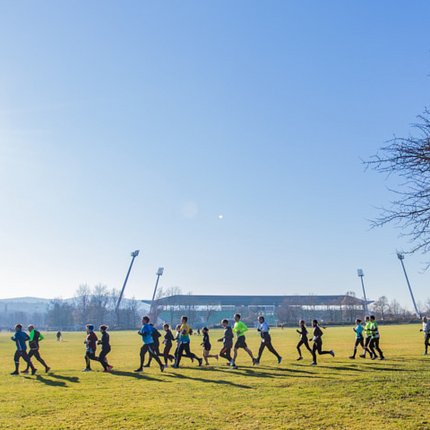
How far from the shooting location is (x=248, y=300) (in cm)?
17325

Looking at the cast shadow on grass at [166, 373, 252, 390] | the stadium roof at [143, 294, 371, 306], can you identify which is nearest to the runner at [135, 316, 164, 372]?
the cast shadow on grass at [166, 373, 252, 390]

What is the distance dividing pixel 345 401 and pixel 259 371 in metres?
6.59

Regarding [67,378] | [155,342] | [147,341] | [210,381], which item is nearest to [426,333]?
[155,342]

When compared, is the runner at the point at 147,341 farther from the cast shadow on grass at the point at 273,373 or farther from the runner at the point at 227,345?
the runner at the point at 227,345

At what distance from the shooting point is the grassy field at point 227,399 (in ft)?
29.7

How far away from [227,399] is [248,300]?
539 feet

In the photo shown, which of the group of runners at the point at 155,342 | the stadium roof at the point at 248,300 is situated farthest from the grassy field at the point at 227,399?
the stadium roof at the point at 248,300

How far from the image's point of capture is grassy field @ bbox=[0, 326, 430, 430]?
9062 millimetres

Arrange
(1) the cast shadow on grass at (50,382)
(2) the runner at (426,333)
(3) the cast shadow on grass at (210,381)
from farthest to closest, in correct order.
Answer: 1. (2) the runner at (426,333)
2. (1) the cast shadow on grass at (50,382)
3. (3) the cast shadow on grass at (210,381)

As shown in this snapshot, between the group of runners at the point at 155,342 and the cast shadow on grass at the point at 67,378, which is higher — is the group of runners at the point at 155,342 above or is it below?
above

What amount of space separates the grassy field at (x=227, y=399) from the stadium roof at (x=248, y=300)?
137091 mm

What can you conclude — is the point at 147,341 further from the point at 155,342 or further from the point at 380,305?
the point at 380,305

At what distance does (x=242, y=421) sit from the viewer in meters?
9.10

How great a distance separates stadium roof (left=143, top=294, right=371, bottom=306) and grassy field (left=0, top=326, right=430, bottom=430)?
137091 mm
